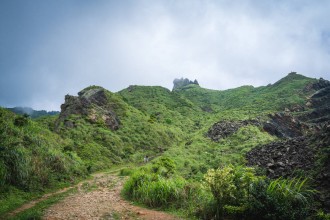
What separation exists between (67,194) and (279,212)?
33.0 ft

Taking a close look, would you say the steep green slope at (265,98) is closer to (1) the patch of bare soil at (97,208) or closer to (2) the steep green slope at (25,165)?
(2) the steep green slope at (25,165)

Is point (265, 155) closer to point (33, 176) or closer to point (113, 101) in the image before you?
point (33, 176)

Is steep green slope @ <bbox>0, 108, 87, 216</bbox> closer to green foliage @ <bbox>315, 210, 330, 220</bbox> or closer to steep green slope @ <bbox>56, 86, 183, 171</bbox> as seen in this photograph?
steep green slope @ <bbox>56, 86, 183, 171</bbox>

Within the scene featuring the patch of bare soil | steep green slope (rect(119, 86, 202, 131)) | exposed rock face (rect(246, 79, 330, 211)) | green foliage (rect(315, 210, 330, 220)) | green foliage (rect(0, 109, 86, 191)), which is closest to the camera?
green foliage (rect(315, 210, 330, 220))

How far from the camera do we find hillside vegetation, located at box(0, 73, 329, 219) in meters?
8.11

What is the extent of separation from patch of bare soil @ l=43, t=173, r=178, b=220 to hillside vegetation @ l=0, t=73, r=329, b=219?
80 centimetres

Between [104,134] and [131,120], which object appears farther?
[131,120]

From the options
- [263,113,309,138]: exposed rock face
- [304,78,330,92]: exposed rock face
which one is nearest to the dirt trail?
[263,113,309,138]: exposed rock face

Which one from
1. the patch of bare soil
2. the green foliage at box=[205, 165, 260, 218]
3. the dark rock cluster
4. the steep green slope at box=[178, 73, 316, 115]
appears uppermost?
the steep green slope at box=[178, 73, 316, 115]

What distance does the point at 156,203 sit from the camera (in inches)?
421

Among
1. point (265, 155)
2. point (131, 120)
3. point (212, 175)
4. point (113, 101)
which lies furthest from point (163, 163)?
point (113, 101)

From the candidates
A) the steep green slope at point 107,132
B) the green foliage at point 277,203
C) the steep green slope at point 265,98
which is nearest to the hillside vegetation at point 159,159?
the green foliage at point 277,203

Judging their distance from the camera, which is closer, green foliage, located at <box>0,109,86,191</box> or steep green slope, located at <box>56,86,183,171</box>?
green foliage, located at <box>0,109,86,191</box>

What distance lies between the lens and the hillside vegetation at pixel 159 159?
8109 mm
